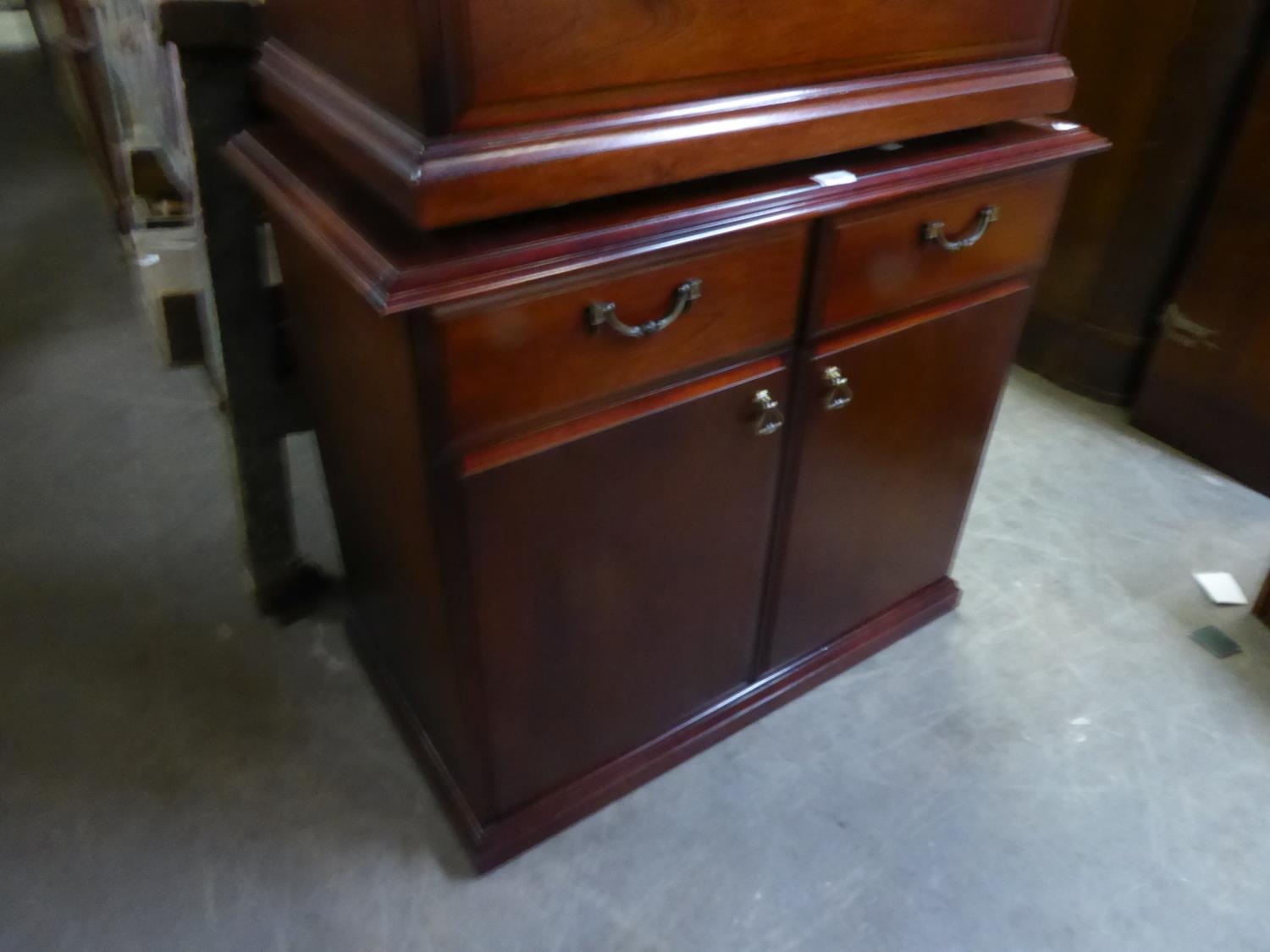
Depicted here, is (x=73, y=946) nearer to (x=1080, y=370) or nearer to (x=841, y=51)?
(x=841, y=51)

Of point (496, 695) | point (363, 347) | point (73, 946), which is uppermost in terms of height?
point (363, 347)

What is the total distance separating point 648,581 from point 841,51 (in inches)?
23.0

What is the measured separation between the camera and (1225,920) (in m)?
1.16

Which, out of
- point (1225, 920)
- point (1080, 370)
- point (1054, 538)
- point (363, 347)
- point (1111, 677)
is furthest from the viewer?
point (1080, 370)

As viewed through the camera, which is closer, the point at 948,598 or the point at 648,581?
the point at 648,581

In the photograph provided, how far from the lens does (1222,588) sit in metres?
1.63

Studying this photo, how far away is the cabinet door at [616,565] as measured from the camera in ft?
2.99

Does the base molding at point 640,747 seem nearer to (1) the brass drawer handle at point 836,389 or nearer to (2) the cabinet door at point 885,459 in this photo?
(2) the cabinet door at point 885,459

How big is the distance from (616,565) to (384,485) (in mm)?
263

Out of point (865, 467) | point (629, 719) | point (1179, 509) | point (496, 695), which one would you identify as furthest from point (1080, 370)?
point (496, 695)

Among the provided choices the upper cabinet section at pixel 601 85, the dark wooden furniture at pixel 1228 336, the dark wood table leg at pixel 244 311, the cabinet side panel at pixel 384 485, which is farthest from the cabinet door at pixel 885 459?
the dark wooden furniture at pixel 1228 336

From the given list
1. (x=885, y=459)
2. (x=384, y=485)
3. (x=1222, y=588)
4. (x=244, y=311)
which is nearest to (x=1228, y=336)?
(x=1222, y=588)

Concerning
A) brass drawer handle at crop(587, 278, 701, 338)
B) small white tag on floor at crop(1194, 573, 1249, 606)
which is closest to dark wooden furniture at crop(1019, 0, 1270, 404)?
small white tag on floor at crop(1194, 573, 1249, 606)

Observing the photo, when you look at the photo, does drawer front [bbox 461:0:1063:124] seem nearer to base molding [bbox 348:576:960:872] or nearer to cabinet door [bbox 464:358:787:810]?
cabinet door [bbox 464:358:787:810]
